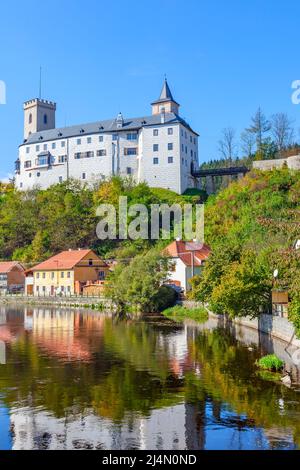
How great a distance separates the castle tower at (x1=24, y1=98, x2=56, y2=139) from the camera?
10858 cm

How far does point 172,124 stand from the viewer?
284 ft

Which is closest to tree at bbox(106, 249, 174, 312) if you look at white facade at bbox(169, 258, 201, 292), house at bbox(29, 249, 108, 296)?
white facade at bbox(169, 258, 201, 292)

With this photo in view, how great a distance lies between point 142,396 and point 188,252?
42988 mm

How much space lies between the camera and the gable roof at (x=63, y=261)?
72938mm

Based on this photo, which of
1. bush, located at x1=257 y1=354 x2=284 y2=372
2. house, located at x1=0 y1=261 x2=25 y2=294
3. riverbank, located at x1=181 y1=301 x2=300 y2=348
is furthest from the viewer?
house, located at x1=0 y1=261 x2=25 y2=294

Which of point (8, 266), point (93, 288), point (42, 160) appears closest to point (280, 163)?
point (93, 288)

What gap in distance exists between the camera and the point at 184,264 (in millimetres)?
59031

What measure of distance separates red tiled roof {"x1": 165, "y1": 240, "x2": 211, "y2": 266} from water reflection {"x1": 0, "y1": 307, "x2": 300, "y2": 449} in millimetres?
25689

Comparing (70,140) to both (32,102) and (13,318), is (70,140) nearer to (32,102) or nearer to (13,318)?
(32,102)

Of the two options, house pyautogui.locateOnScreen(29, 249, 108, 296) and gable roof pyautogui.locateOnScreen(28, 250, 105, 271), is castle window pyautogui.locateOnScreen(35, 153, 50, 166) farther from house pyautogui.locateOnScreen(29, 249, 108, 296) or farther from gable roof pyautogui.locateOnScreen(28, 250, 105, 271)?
house pyautogui.locateOnScreen(29, 249, 108, 296)

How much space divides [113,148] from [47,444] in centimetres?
8070

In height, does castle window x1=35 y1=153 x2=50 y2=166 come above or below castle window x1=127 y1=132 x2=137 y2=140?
below

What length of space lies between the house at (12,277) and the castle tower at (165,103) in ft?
125

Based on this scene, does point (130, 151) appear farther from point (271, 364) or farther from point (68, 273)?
point (271, 364)
